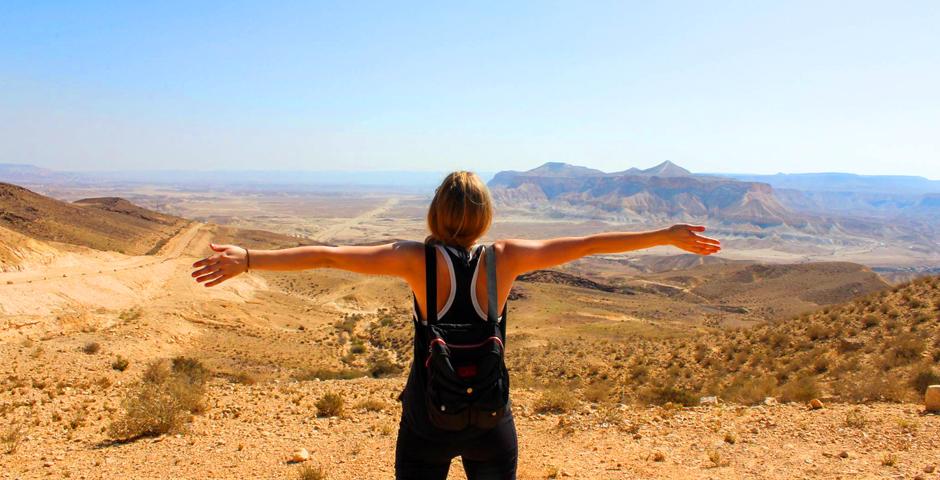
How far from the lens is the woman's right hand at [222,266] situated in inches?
91.2

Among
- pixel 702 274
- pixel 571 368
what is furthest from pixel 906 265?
pixel 571 368

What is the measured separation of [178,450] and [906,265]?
6320 inches

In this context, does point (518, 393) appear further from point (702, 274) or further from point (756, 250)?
point (756, 250)

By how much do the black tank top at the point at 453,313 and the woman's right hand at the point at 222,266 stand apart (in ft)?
2.76

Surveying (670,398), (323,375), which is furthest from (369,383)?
(670,398)

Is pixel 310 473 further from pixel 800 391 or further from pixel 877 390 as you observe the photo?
pixel 877 390

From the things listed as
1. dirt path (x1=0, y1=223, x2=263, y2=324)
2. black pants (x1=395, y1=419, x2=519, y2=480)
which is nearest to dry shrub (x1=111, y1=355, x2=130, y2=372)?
dirt path (x1=0, y1=223, x2=263, y2=324)

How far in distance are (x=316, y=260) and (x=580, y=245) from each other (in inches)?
48.3

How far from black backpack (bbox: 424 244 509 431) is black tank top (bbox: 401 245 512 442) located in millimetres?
42

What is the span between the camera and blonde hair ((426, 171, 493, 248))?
7.50 ft

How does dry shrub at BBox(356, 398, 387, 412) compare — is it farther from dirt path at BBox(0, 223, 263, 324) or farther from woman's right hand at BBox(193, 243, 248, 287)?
dirt path at BBox(0, 223, 263, 324)

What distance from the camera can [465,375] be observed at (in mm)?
2100

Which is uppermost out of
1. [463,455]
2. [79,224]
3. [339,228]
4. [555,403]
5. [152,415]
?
[463,455]

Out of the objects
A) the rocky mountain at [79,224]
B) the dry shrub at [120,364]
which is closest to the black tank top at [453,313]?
the dry shrub at [120,364]
